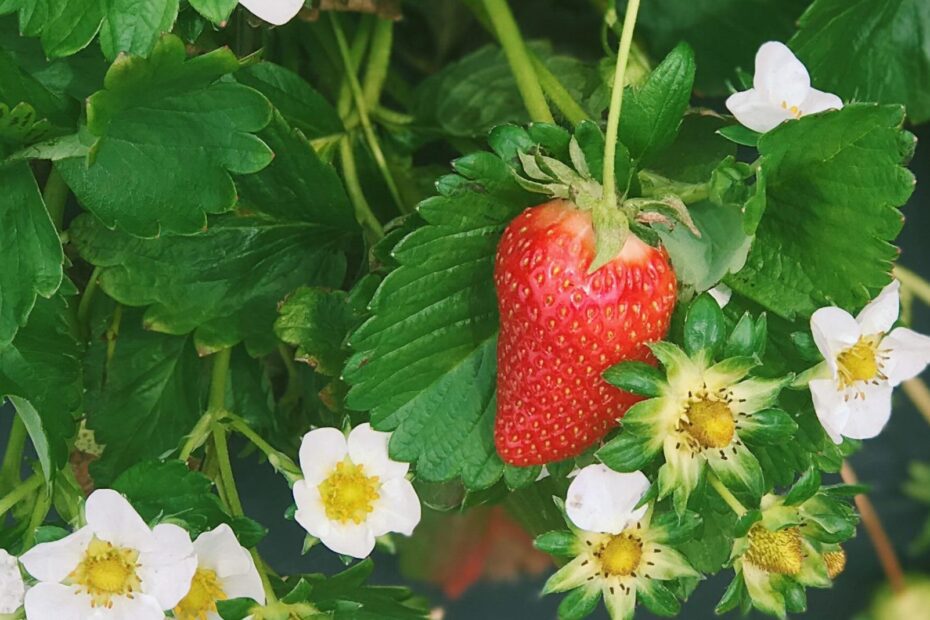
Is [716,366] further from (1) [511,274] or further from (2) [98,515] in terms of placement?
(2) [98,515]

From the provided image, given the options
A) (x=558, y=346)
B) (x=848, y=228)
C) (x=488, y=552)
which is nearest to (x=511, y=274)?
(x=558, y=346)

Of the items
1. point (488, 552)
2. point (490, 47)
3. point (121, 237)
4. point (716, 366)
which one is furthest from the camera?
point (488, 552)

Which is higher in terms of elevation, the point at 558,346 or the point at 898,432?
the point at 558,346

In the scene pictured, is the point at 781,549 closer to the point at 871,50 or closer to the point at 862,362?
the point at 862,362

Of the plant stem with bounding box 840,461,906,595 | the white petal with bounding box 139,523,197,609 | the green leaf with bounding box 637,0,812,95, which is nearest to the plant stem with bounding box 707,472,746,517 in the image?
the white petal with bounding box 139,523,197,609

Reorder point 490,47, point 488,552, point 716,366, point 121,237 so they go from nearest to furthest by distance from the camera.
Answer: point 716,366, point 121,237, point 490,47, point 488,552

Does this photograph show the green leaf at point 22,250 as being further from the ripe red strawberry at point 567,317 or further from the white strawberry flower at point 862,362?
the white strawberry flower at point 862,362
